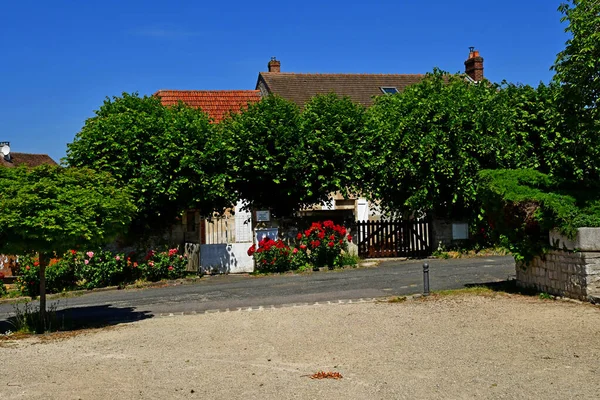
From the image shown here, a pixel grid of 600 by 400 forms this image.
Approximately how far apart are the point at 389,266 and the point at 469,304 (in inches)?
318

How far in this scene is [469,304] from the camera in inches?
491

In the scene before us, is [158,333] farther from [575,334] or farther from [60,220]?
[575,334]

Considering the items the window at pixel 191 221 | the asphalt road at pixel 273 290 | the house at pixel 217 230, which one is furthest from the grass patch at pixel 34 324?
the window at pixel 191 221

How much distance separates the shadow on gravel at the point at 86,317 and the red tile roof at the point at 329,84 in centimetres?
1839

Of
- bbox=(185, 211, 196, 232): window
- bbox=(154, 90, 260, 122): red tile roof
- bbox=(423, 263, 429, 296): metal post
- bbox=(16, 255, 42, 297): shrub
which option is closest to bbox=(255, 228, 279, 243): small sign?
bbox=(185, 211, 196, 232): window

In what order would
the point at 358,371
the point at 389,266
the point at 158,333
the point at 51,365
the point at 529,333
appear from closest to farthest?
the point at 358,371
the point at 51,365
the point at 529,333
the point at 158,333
the point at 389,266

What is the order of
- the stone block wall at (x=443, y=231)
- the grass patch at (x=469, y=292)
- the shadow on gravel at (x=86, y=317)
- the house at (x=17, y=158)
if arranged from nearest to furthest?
the shadow on gravel at (x=86, y=317) → the grass patch at (x=469, y=292) → the stone block wall at (x=443, y=231) → the house at (x=17, y=158)

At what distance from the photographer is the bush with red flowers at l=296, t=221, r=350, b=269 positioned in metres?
20.7

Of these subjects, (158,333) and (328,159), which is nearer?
(158,333)

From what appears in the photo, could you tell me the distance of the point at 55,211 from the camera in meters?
11.2

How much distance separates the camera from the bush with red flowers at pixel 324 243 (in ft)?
67.8

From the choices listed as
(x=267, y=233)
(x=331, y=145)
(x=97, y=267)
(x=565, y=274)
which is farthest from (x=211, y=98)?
(x=565, y=274)

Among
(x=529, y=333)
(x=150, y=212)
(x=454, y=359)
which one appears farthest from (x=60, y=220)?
(x=150, y=212)

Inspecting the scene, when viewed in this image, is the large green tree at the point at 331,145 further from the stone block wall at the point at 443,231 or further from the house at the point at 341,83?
the house at the point at 341,83
